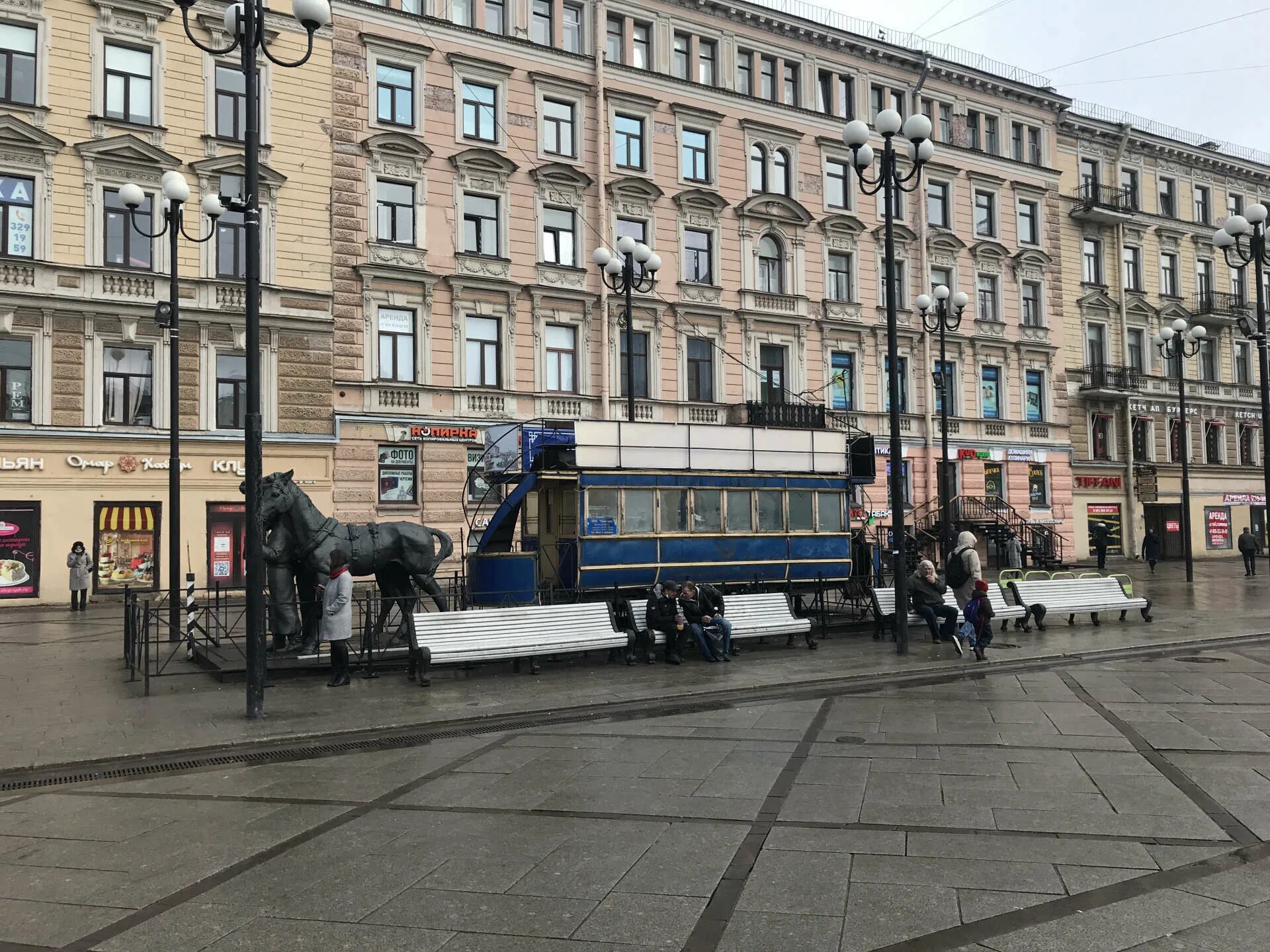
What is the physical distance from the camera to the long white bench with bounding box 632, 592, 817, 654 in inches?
641

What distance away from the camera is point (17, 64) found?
25141 mm

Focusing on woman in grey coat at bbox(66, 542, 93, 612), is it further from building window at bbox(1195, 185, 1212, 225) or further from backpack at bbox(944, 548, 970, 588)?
A: building window at bbox(1195, 185, 1212, 225)

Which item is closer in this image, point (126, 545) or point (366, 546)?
point (366, 546)

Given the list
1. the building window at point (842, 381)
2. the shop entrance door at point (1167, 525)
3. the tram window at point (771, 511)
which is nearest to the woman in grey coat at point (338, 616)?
the tram window at point (771, 511)

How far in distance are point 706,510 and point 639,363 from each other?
1545 centimetres

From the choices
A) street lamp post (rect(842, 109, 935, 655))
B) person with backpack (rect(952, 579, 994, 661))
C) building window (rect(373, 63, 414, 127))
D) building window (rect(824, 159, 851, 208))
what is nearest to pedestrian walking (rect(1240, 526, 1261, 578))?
building window (rect(824, 159, 851, 208))

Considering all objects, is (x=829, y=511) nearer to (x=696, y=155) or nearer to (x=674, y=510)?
(x=674, y=510)

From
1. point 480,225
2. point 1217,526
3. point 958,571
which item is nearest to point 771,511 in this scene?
point 958,571

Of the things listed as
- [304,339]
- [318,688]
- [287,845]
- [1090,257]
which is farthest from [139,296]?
[1090,257]

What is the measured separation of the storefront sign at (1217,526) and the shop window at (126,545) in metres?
44.1

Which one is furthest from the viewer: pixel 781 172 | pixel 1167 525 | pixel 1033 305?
pixel 1167 525

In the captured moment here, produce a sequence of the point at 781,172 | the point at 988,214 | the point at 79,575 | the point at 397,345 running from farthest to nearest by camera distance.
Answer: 1. the point at 988,214
2. the point at 781,172
3. the point at 397,345
4. the point at 79,575

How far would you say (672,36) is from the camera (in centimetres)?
3416

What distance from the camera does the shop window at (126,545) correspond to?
25.5m
